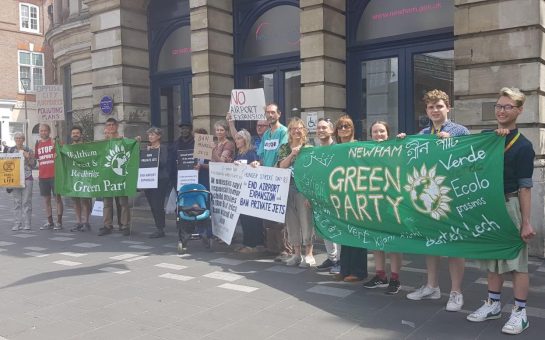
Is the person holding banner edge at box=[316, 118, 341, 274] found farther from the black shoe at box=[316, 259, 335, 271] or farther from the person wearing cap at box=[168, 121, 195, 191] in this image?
the person wearing cap at box=[168, 121, 195, 191]

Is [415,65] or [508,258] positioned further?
[415,65]

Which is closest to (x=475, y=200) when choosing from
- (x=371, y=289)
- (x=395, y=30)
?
(x=371, y=289)

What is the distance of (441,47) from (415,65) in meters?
0.62

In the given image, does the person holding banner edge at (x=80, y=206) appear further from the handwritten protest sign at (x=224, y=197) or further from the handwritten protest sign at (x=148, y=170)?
the handwritten protest sign at (x=224, y=197)

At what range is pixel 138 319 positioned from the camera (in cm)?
502

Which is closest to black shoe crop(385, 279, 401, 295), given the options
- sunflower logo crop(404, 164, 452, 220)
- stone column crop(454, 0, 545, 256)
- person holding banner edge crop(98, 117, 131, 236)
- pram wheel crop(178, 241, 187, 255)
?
sunflower logo crop(404, 164, 452, 220)

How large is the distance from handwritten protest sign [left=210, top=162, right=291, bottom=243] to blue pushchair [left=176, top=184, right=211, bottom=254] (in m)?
0.18

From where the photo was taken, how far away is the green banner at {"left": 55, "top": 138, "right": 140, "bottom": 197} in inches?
395

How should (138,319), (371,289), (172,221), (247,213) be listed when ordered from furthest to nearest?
(172,221), (247,213), (371,289), (138,319)

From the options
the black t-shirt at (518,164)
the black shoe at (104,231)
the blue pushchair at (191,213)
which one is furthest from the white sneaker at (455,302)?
the black shoe at (104,231)

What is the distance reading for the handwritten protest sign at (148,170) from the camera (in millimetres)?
9750

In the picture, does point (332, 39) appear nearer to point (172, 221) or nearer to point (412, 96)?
point (412, 96)

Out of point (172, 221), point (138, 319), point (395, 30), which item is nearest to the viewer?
point (138, 319)

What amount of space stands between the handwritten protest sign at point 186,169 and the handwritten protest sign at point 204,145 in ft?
1.72
